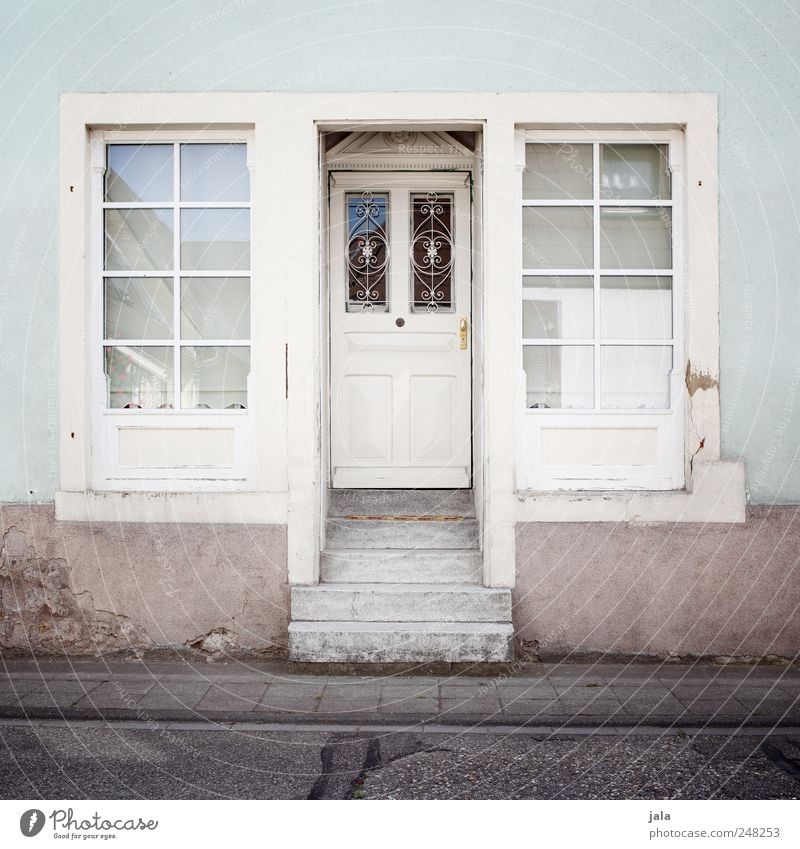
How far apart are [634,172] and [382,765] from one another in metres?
4.01

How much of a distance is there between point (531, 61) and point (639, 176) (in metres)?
1.03

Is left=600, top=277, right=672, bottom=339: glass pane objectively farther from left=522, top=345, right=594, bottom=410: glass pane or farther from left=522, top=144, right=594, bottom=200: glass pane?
left=522, top=144, right=594, bottom=200: glass pane

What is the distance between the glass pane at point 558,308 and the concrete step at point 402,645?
77.0 inches

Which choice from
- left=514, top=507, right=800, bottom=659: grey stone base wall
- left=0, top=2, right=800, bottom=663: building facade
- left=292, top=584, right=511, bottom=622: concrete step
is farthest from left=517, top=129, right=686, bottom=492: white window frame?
left=292, top=584, right=511, bottom=622: concrete step

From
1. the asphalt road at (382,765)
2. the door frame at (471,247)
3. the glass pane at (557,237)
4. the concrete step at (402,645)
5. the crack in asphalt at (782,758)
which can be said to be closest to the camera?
the asphalt road at (382,765)

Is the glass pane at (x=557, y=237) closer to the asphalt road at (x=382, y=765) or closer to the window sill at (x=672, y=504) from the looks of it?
the window sill at (x=672, y=504)

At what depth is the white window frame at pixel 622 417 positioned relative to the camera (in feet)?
17.9

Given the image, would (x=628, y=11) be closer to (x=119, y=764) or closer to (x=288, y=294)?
(x=288, y=294)

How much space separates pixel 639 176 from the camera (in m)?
5.56

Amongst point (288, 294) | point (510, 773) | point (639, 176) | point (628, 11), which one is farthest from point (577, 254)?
point (510, 773)

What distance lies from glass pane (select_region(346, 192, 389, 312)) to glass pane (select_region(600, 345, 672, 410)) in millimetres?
1835

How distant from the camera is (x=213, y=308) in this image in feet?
18.5

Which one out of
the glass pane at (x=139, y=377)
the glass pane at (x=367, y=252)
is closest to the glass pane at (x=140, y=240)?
the glass pane at (x=139, y=377)

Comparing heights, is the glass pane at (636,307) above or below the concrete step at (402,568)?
above
